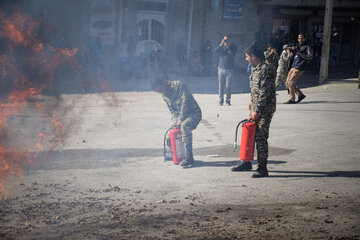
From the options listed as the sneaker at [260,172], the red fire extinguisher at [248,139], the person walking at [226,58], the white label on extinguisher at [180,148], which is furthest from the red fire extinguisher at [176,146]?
the person walking at [226,58]

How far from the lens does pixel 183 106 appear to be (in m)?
6.71

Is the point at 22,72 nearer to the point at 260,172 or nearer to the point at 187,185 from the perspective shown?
the point at 187,185

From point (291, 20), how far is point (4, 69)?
53.2 feet

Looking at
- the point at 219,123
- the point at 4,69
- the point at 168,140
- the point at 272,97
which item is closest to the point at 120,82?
the point at 4,69

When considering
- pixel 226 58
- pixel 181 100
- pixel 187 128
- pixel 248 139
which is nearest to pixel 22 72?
pixel 226 58

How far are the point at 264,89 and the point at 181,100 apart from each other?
1.56 meters

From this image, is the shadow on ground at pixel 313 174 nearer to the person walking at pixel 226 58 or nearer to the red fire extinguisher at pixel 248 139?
the red fire extinguisher at pixel 248 139

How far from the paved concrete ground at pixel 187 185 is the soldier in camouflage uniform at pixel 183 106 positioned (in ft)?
1.47

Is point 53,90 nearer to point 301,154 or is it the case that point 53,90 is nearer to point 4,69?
point 4,69

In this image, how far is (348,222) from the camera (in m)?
4.45

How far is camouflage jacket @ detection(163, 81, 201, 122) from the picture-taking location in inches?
265

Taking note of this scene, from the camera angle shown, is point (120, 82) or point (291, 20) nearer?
point (120, 82)

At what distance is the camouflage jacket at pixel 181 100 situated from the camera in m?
6.73

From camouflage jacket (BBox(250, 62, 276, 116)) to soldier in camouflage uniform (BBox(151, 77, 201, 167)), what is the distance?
128 centimetres
